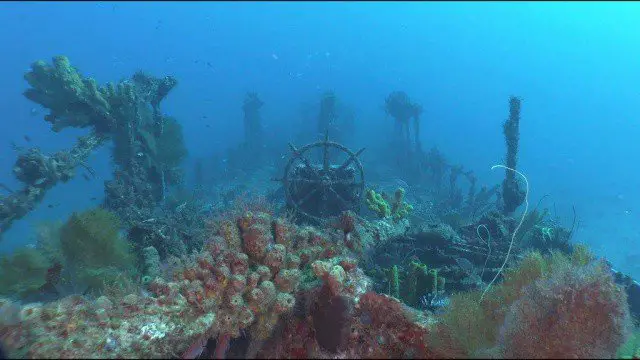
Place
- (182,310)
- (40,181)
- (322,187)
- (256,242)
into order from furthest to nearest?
(40,181)
(322,187)
(256,242)
(182,310)

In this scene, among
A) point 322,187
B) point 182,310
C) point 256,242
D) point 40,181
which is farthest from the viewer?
point 40,181

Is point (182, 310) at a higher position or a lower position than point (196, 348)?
higher

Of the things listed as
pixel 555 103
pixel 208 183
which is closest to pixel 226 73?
pixel 555 103

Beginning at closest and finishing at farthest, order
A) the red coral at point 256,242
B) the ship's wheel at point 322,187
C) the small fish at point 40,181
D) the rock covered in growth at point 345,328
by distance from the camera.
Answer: the rock covered in growth at point 345,328
the red coral at point 256,242
the ship's wheel at point 322,187
the small fish at point 40,181

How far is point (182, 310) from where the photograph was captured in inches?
141

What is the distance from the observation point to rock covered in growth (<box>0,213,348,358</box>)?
3.18 meters

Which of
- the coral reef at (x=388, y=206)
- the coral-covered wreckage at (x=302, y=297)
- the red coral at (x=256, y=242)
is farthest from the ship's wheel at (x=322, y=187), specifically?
the red coral at (x=256, y=242)

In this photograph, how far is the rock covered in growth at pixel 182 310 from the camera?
125 inches

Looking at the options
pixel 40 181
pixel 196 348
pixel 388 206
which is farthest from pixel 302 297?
pixel 40 181

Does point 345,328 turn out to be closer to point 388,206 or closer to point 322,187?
point 388,206

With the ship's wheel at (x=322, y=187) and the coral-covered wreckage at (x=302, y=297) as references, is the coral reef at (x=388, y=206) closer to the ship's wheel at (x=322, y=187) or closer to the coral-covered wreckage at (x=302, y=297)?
the coral-covered wreckage at (x=302, y=297)

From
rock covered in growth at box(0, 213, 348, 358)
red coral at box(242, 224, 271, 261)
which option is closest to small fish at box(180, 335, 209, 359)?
rock covered in growth at box(0, 213, 348, 358)

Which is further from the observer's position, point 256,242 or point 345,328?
point 256,242

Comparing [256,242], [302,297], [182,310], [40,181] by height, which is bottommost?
[40,181]
